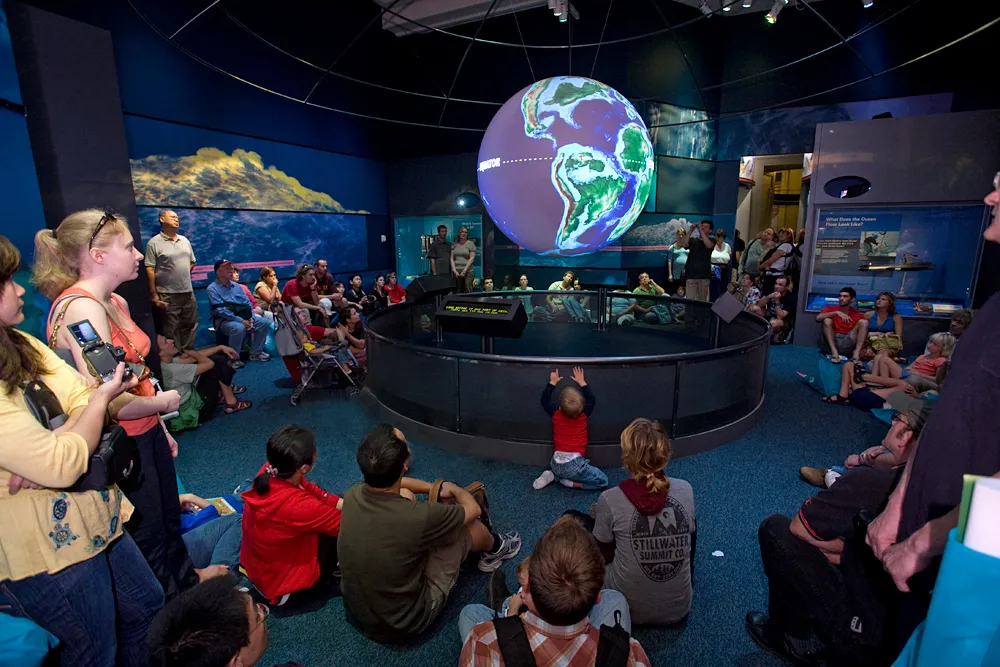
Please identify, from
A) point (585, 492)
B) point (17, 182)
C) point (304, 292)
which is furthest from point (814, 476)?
point (17, 182)

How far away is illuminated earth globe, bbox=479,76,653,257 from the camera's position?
5195mm

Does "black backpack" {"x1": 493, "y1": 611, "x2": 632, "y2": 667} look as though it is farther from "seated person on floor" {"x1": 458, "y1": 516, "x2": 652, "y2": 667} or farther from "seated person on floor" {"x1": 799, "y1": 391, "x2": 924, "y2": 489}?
"seated person on floor" {"x1": 799, "y1": 391, "x2": 924, "y2": 489}

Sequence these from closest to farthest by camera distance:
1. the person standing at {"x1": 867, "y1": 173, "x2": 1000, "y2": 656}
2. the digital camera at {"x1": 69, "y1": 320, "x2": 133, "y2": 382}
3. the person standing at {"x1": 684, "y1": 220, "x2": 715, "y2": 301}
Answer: the person standing at {"x1": 867, "y1": 173, "x2": 1000, "y2": 656}
the digital camera at {"x1": 69, "y1": 320, "x2": 133, "y2": 382}
the person standing at {"x1": 684, "y1": 220, "x2": 715, "y2": 301}

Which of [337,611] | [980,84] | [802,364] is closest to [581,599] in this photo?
[337,611]

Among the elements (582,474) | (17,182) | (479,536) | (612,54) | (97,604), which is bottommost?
(582,474)

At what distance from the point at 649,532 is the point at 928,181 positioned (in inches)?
382

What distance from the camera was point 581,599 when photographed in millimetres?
1478

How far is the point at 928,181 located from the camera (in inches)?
332

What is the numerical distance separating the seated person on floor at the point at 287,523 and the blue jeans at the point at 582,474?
2.01 m

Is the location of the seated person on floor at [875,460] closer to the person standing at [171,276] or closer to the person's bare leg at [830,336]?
the person's bare leg at [830,336]

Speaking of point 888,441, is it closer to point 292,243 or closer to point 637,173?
point 637,173

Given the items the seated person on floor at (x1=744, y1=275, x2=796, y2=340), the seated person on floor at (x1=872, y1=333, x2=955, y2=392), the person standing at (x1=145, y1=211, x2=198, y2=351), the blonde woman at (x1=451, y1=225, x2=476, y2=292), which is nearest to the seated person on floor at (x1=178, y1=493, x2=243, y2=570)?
the person standing at (x1=145, y1=211, x2=198, y2=351)

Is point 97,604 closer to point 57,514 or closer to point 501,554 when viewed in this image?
point 57,514

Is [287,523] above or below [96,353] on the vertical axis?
below
